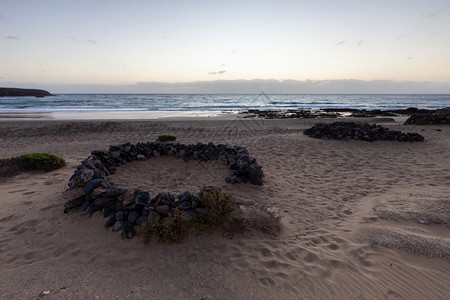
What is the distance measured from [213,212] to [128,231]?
5.35ft

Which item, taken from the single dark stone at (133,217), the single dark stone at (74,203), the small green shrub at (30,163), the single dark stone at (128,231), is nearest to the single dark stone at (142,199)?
the single dark stone at (133,217)

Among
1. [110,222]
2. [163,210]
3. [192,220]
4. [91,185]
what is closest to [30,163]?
[91,185]

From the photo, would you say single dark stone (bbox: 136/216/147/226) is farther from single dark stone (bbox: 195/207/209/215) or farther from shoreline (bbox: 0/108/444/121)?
shoreline (bbox: 0/108/444/121)

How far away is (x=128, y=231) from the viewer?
4.57 m

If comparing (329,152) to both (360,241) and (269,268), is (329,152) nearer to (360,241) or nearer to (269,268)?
(360,241)

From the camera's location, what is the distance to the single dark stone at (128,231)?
4502 mm

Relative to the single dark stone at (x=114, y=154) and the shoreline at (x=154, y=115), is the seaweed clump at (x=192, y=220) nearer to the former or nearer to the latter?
the single dark stone at (x=114, y=154)

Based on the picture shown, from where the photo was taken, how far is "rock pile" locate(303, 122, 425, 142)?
14336mm

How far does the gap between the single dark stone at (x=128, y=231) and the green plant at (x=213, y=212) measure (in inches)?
43.2

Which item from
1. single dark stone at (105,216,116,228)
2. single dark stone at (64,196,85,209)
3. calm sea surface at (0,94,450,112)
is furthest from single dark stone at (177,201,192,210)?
calm sea surface at (0,94,450,112)

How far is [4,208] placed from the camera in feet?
18.7

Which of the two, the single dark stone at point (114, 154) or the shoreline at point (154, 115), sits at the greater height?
the shoreline at point (154, 115)

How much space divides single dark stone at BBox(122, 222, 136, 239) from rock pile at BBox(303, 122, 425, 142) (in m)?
13.7

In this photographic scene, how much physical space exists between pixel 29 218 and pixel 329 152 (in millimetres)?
11850
